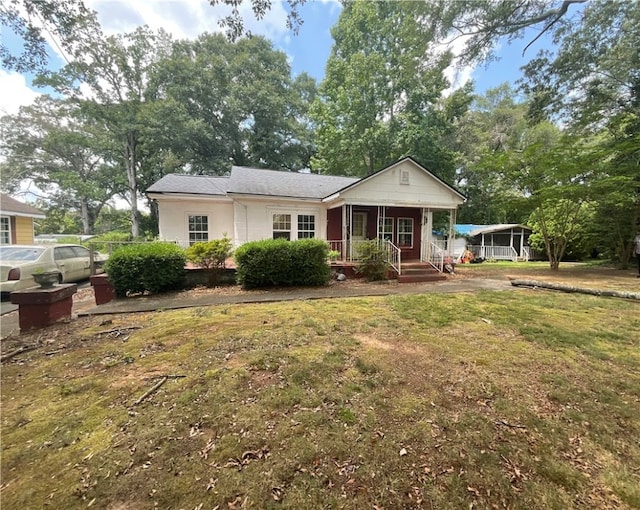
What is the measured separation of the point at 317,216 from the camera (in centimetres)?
1272

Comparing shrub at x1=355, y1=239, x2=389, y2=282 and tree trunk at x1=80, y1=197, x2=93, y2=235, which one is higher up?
tree trunk at x1=80, y1=197, x2=93, y2=235

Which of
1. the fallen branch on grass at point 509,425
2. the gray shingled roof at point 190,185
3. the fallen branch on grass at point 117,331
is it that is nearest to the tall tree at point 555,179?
the fallen branch on grass at point 509,425

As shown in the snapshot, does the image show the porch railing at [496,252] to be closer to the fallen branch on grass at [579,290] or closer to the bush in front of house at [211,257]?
the fallen branch on grass at [579,290]

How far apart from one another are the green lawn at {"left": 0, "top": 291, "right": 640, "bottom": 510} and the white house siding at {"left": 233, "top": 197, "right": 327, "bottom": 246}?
24.2 feet

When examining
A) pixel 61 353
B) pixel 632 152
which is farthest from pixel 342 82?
pixel 61 353

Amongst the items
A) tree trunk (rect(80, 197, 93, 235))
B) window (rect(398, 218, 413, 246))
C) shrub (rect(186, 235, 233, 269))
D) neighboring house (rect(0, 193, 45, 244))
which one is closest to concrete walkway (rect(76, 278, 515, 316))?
shrub (rect(186, 235, 233, 269))

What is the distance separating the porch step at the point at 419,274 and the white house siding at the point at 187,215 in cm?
747

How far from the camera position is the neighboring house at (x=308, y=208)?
11.1 meters

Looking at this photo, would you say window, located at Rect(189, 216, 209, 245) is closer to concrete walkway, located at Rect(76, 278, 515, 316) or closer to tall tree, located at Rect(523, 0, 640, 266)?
concrete walkway, located at Rect(76, 278, 515, 316)

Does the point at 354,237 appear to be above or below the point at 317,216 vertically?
below

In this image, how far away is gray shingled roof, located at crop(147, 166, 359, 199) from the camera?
11.6 metres

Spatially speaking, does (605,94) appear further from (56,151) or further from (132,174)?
(56,151)

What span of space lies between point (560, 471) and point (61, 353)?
5.44 metres

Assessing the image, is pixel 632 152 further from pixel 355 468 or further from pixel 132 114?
pixel 132 114
